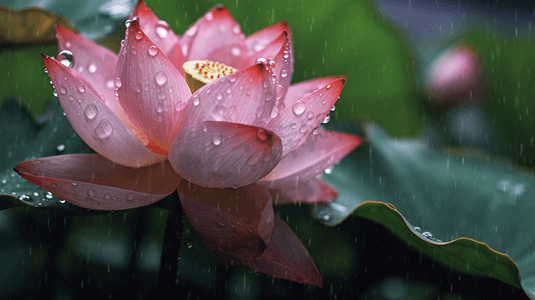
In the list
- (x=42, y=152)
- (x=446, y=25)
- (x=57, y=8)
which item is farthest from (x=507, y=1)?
(x=42, y=152)

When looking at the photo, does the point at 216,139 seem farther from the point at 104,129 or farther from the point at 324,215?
the point at 324,215

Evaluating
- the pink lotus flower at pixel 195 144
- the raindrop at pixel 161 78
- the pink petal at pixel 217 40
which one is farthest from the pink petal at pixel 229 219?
the pink petal at pixel 217 40

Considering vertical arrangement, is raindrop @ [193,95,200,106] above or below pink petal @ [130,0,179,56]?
below

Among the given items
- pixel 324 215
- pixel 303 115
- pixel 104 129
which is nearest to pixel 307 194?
pixel 324 215

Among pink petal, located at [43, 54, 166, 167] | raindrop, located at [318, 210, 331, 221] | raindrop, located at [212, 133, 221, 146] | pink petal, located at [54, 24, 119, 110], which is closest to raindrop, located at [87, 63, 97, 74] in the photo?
pink petal, located at [54, 24, 119, 110]

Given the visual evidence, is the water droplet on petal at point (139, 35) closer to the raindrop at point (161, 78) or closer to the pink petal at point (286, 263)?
the raindrop at point (161, 78)

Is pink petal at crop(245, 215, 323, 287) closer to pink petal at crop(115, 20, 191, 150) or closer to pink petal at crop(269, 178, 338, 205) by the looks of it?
pink petal at crop(269, 178, 338, 205)
